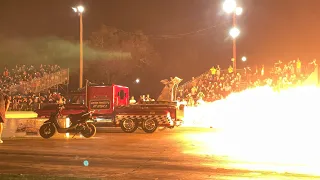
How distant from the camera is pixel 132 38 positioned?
4391cm

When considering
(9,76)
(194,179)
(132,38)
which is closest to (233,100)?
(132,38)

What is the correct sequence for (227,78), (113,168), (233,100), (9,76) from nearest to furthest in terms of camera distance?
1. (113,168)
2. (233,100)
3. (227,78)
4. (9,76)

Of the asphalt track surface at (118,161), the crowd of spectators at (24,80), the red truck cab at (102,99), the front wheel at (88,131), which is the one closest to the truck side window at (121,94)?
the red truck cab at (102,99)

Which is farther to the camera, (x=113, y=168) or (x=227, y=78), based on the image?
(x=227, y=78)

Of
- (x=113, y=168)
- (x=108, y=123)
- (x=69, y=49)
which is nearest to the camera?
(x=113, y=168)

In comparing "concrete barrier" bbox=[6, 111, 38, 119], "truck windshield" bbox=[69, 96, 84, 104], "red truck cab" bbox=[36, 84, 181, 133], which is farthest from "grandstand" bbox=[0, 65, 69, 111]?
"red truck cab" bbox=[36, 84, 181, 133]

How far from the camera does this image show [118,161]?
11391mm

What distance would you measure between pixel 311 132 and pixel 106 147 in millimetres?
10352

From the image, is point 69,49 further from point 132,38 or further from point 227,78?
point 227,78

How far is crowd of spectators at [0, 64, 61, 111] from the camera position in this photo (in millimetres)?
35259

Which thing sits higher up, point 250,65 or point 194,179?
point 250,65

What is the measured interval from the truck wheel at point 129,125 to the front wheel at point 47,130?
375 centimetres

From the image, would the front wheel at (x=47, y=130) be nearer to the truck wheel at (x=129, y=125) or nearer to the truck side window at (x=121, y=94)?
the truck wheel at (x=129, y=125)

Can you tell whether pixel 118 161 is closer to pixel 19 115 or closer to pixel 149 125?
pixel 149 125
